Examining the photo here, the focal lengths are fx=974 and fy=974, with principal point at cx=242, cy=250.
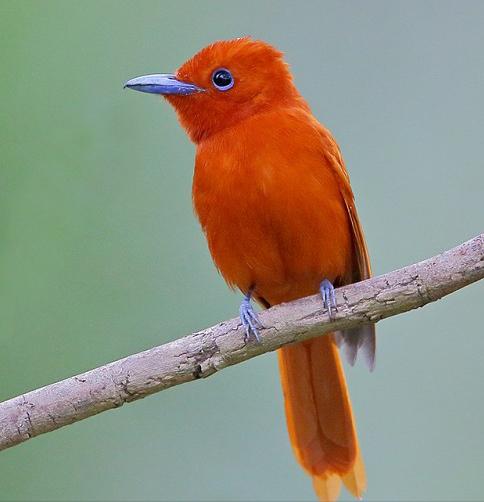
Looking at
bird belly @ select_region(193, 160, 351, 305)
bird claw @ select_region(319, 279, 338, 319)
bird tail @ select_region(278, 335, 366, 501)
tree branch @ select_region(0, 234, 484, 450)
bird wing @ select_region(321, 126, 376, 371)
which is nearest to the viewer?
tree branch @ select_region(0, 234, 484, 450)

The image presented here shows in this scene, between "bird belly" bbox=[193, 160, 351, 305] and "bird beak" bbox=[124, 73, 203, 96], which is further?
"bird beak" bbox=[124, 73, 203, 96]

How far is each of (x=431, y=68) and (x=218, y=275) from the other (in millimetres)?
1259

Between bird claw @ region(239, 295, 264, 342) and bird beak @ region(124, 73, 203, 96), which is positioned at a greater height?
bird beak @ region(124, 73, 203, 96)

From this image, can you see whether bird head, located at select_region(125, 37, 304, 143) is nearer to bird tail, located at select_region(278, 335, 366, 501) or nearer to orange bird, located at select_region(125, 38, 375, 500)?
orange bird, located at select_region(125, 38, 375, 500)

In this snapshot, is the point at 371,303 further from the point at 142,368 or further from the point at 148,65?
the point at 148,65

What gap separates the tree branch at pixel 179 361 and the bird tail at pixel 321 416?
0.91 m

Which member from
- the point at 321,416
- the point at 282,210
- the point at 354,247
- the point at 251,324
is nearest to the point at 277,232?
the point at 282,210

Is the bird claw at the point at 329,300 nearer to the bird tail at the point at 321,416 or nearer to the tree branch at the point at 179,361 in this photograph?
the tree branch at the point at 179,361

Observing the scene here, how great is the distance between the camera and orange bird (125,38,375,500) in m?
3.54

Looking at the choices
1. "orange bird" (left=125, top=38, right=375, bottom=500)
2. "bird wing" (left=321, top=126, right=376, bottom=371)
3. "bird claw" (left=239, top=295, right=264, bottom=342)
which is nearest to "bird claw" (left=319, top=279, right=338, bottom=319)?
"orange bird" (left=125, top=38, right=375, bottom=500)

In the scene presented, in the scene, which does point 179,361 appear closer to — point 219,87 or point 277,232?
point 277,232

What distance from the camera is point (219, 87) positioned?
3.80 m

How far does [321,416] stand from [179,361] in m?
1.13

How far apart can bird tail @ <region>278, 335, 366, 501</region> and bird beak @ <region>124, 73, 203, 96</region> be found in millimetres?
1152
